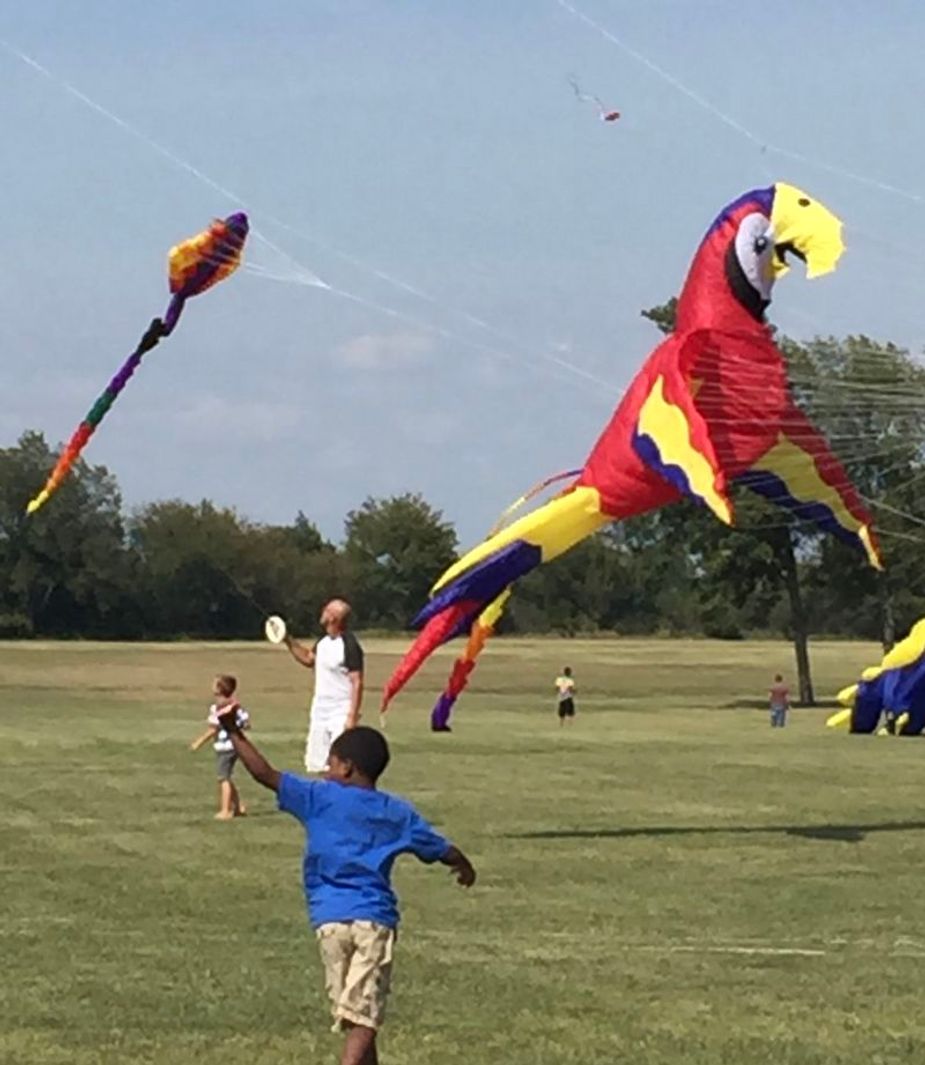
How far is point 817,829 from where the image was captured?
16.6 m

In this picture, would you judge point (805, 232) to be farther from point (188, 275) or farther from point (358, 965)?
point (358, 965)

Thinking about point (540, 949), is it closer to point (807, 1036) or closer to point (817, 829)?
point (807, 1036)

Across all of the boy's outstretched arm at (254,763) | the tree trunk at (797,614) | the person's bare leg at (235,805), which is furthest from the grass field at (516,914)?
the tree trunk at (797,614)

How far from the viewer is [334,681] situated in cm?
1499

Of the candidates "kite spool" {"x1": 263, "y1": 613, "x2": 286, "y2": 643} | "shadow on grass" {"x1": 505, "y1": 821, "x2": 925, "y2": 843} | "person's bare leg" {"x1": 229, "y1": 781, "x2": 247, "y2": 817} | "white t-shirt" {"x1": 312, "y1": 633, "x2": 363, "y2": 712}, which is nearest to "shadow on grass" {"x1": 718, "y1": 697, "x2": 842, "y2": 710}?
"shadow on grass" {"x1": 505, "y1": 821, "x2": 925, "y2": 843}

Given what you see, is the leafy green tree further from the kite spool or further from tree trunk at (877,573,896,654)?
the kite spool

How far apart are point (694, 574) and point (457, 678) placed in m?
37.7

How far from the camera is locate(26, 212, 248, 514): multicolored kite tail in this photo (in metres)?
16.3

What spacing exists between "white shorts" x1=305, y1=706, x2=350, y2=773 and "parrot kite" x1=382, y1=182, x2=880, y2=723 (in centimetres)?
107

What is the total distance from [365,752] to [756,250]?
30.1ft

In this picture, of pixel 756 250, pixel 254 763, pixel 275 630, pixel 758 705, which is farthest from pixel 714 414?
pixel 758 705

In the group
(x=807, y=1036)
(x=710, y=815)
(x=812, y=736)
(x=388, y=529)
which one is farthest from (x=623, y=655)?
(x=807, y=1036)

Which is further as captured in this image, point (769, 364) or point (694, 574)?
point (694, 574)

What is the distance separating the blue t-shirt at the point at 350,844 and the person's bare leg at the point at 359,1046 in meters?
0.34
